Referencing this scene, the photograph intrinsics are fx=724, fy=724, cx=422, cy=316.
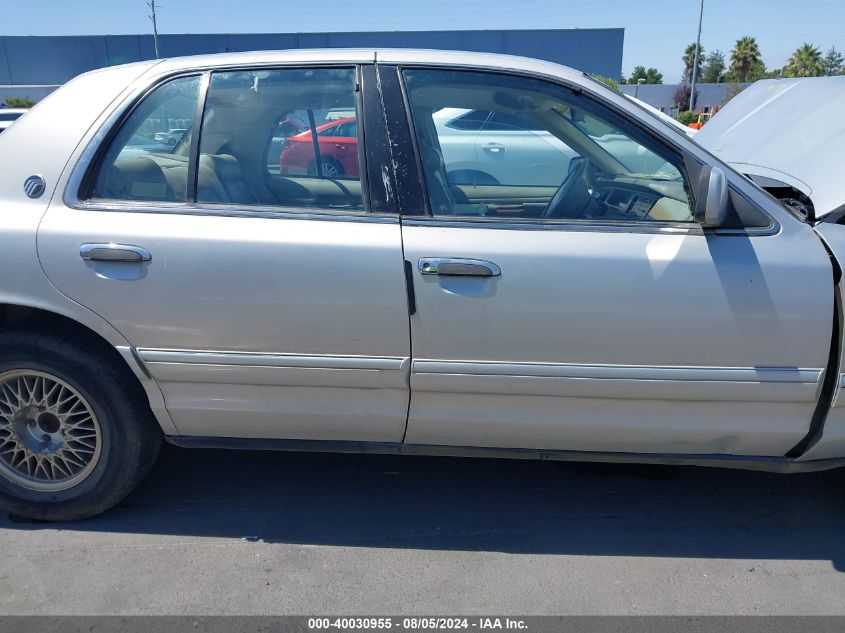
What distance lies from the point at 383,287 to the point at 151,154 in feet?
3.72

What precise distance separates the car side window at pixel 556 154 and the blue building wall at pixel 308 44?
3557cm

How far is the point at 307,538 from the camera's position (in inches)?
116

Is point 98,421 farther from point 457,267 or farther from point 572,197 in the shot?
point 572,197

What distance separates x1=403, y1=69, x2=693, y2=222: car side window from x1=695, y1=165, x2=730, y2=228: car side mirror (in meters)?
0.11

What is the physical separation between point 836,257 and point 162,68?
2.64 m

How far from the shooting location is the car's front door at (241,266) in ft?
8.63

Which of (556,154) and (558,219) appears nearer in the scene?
(558,219)

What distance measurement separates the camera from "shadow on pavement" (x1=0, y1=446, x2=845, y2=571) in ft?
9.65

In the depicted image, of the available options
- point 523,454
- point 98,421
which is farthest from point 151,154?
point 523,454

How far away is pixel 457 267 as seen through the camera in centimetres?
257

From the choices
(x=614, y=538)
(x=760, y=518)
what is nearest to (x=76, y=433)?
(x=614, y=538)

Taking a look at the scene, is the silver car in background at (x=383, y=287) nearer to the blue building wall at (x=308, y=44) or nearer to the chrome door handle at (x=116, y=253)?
the chrome door handle at (x=116, y=253)

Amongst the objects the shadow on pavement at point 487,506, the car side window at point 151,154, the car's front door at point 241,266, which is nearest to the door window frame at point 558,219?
the car's front door at point 241,266
